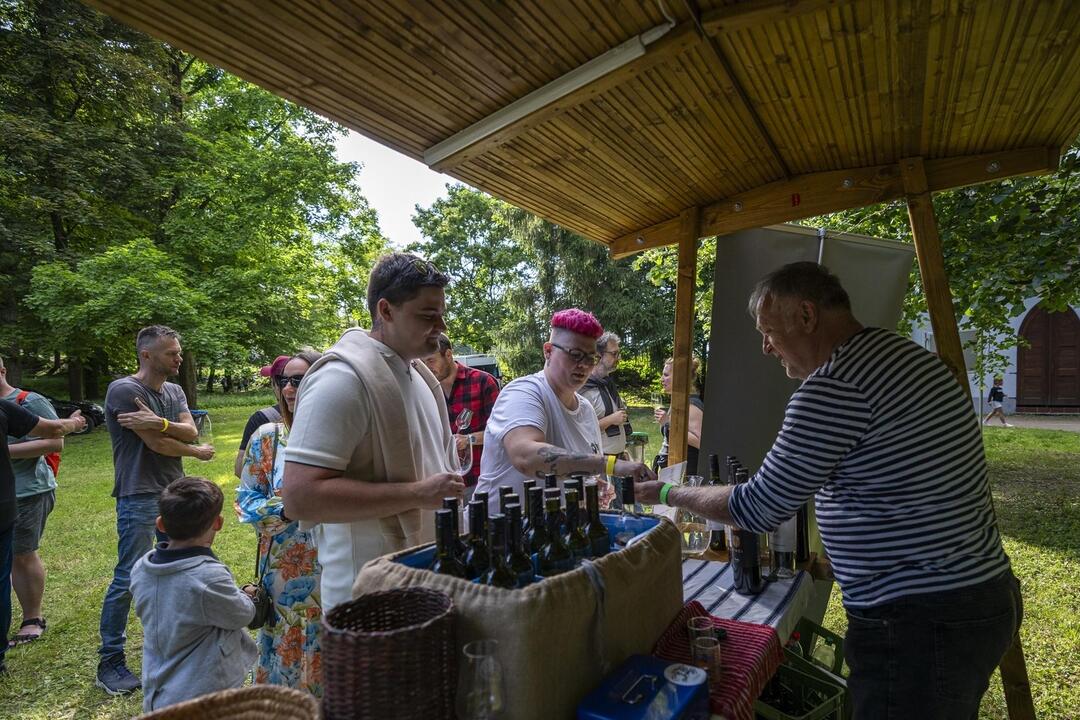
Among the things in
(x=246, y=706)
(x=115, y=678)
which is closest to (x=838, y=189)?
(x=246, y=706)

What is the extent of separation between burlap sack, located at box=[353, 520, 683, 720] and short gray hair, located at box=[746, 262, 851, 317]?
1003mm

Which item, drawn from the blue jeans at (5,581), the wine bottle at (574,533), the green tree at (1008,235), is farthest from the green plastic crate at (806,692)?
the green tree at (1008,235)

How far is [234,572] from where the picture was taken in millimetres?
5848

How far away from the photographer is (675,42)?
2008 millimetres

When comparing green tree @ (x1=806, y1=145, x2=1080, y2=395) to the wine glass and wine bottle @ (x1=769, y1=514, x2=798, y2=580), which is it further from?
the wine glass

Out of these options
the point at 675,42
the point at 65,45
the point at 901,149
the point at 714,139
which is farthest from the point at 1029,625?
the point at 65,45

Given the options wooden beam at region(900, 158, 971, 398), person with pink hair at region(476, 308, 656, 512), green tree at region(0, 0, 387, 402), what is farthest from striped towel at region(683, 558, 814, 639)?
green tree at region(0, 0, 387, 402)

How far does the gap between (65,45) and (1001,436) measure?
2342cm

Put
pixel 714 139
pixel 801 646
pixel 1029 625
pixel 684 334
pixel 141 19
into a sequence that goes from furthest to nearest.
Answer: pixel 1029 625, pixel 684 334, pixel 714 139, pixel 801 646, pixel 141 19

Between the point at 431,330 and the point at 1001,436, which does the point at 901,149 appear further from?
the point at 1001,436

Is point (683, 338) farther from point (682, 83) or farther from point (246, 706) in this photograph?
point (246, 706)

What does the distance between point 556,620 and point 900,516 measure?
111 cm

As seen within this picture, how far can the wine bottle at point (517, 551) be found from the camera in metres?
1.41

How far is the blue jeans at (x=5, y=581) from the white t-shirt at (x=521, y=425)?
330 centimetres
